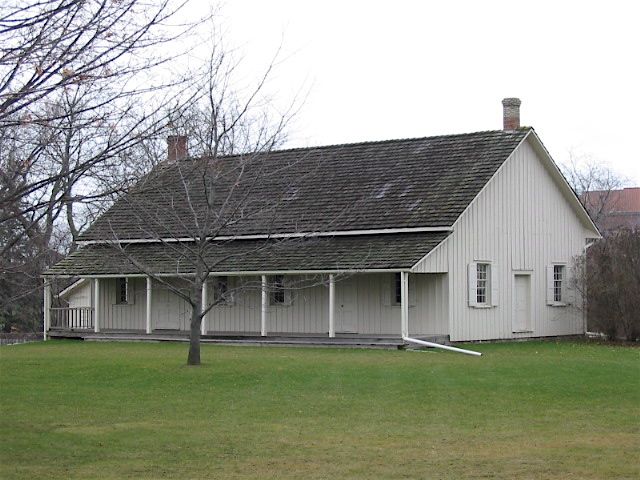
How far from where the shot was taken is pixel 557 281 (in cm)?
3588

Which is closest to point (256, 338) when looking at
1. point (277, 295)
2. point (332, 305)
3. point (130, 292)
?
point (277, 295)

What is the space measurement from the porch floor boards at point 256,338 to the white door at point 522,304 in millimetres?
3822

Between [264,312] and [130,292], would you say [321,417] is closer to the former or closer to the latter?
[264,312]

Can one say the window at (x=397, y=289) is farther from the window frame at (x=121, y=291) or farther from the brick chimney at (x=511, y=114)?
the window frame at (x=121, y=291)

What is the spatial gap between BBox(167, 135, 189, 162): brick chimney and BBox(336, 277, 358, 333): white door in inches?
647

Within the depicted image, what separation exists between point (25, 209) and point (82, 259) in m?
27.0

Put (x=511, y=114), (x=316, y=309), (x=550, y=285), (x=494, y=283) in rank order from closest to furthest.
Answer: (x=494, y=283) → (x=316, y=309) → (x=511, y=114) → (x=550, y=285)

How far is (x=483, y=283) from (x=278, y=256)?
6010mm

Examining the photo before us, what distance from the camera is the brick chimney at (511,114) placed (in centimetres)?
3475

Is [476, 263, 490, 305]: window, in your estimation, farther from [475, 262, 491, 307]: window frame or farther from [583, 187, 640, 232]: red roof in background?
[583, 187, 640, 232]: red roof in background

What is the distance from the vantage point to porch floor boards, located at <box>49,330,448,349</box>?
29859mm

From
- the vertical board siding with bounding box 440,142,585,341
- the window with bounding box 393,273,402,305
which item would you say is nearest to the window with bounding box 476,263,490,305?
the vertical board siding with bounding box 440,142,585,341

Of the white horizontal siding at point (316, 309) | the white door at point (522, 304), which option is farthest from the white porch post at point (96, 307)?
the white door at point (522, 304)

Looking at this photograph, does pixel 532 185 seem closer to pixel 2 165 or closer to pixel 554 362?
pixel 554 362
